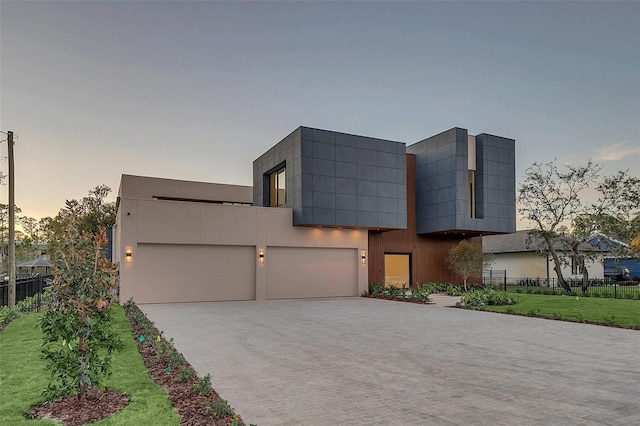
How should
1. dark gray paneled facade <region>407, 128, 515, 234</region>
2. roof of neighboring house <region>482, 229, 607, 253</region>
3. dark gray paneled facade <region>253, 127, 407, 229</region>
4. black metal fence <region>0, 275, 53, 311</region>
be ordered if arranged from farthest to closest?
roof of neighboring house <region>482, 229, 607, 253</region> < dark gray paneled facade <region>407, 128, 515, 234</region> < dark gray paneled facade <region>253, 127, 407, 229</region> < black metal fence <region>0, 275, 53, 311</region>

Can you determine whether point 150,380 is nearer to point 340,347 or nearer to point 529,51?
point 340,347

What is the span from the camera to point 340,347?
829cm

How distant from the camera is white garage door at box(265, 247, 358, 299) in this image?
1909cm

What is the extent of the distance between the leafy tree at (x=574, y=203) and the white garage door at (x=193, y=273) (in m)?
15.8

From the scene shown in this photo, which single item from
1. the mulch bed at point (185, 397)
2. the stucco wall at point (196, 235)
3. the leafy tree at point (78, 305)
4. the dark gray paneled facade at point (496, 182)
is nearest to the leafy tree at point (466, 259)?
the dark gray paneled facade at point (496, 182)

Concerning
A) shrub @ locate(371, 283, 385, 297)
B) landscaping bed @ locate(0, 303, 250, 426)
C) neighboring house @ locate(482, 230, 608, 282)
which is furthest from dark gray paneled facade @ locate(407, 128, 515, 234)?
Result: landscaping bed @ locate(0, 303, 250, 426)

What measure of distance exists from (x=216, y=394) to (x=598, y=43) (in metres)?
16.8

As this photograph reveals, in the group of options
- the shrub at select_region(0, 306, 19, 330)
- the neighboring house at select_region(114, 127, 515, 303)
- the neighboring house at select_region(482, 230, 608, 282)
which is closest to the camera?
the shrub at select_region(0, 306, 19, 330)

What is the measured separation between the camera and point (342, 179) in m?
19.3

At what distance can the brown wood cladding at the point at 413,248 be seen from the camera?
22.6 m

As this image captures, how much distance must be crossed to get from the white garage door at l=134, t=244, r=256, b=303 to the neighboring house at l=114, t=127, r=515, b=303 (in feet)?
0.13

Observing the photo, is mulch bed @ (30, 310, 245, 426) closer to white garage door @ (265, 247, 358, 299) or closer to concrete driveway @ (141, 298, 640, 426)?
concrete driveway @ (141, 298, 640, 426)

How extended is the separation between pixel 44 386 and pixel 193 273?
40.0ft

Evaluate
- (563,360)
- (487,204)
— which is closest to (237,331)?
(563,360)
